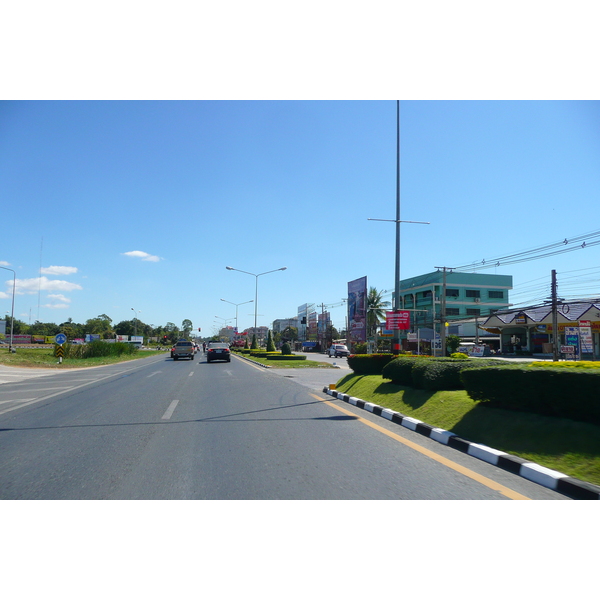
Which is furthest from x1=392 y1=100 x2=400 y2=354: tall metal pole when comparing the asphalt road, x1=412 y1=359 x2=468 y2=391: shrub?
x1=412 y1=359 x2=468 y2=391: shrub

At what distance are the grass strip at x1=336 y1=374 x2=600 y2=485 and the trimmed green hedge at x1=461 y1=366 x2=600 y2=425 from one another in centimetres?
12

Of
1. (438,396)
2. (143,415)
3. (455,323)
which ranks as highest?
(455,323)

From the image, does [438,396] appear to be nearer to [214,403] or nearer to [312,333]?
[214,403]

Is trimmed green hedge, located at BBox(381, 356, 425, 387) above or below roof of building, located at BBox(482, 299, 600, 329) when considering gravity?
below

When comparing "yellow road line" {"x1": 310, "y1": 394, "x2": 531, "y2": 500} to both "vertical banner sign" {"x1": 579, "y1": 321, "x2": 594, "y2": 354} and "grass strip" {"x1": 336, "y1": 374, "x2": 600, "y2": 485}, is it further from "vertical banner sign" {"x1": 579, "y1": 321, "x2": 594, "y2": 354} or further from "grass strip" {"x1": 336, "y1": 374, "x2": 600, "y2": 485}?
"vertical banner sign" {"x1": 579, "y1": 321, "x2": 594, "y2": 354}

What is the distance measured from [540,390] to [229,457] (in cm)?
411

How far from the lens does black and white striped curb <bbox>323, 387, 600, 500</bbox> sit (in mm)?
4145

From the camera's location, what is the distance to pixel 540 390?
18.7 feet

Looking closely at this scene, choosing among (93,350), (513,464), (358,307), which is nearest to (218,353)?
(358,307)

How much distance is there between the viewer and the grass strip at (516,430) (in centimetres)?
466

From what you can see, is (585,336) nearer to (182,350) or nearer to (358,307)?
(358,307)
